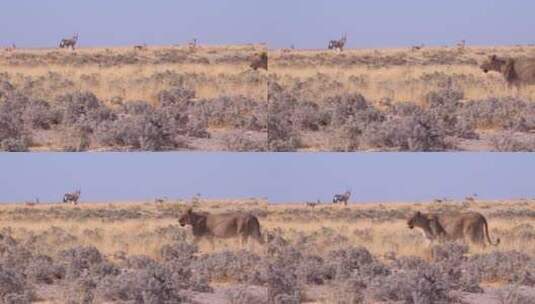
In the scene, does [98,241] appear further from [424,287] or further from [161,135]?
[424,287]

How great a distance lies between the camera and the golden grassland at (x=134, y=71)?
9766 mm

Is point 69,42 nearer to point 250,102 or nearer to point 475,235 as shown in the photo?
point 250,102

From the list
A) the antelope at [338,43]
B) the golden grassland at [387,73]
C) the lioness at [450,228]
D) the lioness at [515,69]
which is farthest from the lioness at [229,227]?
the lioness at [515,69]

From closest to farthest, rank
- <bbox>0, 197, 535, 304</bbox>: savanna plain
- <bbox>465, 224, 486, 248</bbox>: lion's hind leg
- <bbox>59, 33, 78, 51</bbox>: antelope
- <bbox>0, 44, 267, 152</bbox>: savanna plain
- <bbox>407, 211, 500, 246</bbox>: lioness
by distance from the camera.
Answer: <bbox>0, 44, 267, 152</bbox>: savanna plain < <bbox>0, 197, 535, 304</bbox>: savanna plain < <bbox>59, 33, 78, 51</bbox>: antelope < <bbox>407, 211, 500, 246</bbox>: lioness < <bbox>465, 224, 486, 248</bbox>: lion's hind leg

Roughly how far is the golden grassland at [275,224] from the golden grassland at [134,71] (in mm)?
978

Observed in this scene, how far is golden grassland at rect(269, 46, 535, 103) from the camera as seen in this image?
32.4 ft

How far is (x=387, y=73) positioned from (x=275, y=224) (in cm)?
166

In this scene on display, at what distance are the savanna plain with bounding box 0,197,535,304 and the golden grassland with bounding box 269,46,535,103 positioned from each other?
981 mm

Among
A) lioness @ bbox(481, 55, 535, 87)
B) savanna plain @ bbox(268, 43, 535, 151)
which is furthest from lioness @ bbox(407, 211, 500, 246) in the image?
lioness @ bbox(481, 55, 535, 87)

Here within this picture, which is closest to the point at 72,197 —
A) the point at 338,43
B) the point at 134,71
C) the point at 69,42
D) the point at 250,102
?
the point at 134,71

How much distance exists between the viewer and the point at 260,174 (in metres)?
9.68

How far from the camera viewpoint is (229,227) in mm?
9789

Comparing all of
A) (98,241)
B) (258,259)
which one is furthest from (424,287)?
(98,241)

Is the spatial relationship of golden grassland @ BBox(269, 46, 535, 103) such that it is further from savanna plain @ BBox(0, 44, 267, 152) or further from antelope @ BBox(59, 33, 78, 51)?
antelope @ BBox(59, 33, 78, 51)
